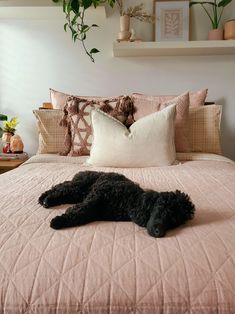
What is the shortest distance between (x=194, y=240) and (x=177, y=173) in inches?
25.2

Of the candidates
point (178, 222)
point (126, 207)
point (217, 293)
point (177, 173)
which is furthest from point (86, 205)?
point (177, 173)

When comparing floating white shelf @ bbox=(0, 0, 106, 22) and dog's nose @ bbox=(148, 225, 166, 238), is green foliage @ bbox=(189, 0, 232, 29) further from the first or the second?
dog's nose @ bbox=(148, 225, 166, 238)

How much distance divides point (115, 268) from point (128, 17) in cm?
198

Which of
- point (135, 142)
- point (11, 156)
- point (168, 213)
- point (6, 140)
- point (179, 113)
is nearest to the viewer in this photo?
point (168, 213)

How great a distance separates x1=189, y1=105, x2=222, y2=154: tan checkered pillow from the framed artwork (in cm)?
72

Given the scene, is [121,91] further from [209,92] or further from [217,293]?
[217,293]

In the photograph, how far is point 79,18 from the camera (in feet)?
7.09

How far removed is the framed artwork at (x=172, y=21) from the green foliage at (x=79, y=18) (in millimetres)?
378

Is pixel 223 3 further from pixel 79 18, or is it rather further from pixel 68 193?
pixel 68 193

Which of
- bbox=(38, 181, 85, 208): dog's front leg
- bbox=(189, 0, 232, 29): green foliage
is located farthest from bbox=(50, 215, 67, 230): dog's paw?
bbox=(189, 0, 232, 29): green foliage

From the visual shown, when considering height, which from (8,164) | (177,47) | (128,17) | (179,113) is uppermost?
(128,17)

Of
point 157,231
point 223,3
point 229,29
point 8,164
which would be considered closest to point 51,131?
point 8,164

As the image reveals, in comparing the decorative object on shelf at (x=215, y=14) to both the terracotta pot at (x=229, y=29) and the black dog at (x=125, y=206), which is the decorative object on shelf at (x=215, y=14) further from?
the black dog at (x=125, y=206)

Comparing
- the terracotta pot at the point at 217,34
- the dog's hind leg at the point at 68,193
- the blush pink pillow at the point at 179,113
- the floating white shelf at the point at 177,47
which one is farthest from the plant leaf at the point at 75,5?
the dog's hind leg at the point at 68,193
